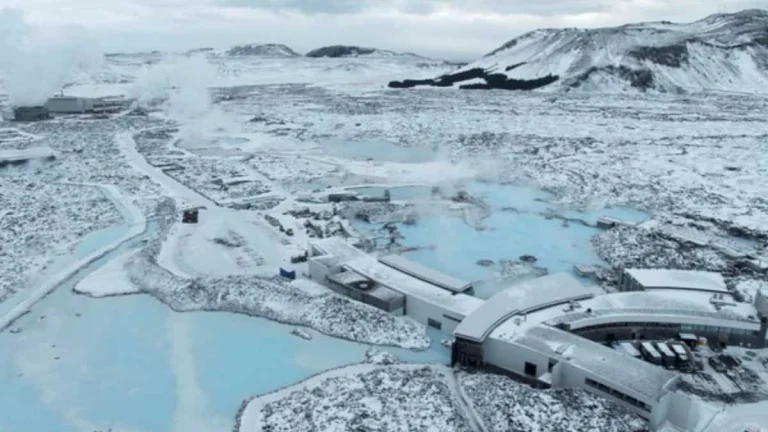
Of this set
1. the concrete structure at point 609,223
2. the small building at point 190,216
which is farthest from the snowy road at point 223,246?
the concrete structure at point 609,223

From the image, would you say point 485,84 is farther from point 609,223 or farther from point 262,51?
point 262,51

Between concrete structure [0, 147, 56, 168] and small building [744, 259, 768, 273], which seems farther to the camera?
concrete structure [0, 147, 56, 168]

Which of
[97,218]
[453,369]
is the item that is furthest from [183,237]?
[453,369]

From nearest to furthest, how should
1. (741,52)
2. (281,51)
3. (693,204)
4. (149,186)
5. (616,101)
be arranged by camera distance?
1. (693,204)
2. (149,186)
3. (616,101)
4. (741,52)
5. (281,51)

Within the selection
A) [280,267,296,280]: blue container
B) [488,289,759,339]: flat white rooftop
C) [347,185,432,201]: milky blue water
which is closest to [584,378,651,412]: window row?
[488,289,759,339]: flat white rooftop

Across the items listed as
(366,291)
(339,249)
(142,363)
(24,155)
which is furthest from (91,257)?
(24,155)

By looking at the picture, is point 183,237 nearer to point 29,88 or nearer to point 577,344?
point 577,344

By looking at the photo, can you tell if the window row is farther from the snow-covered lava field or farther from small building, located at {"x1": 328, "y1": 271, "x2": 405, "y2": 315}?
small building, located at {"x1": 328, "y1": 271, "x2": 405, "y2": 315}
